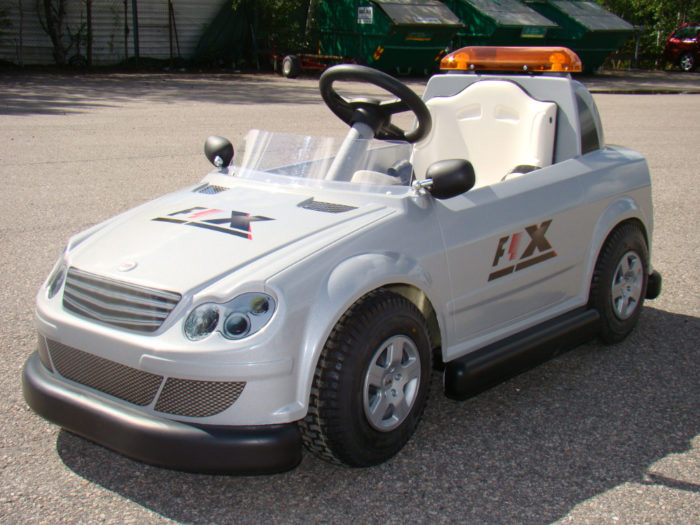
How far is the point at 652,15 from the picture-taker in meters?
32.9

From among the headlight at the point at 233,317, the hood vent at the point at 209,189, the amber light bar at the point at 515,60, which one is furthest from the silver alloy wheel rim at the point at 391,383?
the amber light bar at the point at 515,60

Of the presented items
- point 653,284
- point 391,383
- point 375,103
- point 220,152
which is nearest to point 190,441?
point 391,383

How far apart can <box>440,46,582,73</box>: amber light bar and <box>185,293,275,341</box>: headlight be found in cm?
281

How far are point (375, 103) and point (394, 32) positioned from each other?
18648 millimetres

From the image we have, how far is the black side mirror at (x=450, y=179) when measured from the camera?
3475 millimetres

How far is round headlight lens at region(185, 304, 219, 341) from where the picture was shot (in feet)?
9.50

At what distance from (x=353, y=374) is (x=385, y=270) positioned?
444 millimetres

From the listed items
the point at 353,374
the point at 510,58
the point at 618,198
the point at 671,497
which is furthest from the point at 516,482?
the point at 510,58

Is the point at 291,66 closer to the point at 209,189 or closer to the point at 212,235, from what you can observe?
the point at 209,189

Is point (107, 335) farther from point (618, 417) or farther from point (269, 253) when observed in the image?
point (618, 417)

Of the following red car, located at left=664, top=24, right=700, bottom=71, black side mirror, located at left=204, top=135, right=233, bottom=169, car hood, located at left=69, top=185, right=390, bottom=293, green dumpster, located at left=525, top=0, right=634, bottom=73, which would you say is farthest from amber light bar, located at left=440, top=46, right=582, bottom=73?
red car, located at left=664, top=24, right=700, bottom=71

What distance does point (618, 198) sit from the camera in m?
4.57

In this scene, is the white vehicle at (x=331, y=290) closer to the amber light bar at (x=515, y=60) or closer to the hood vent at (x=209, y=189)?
the hood vent at (x=209, y=189)

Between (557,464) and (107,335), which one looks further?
(557,464)
